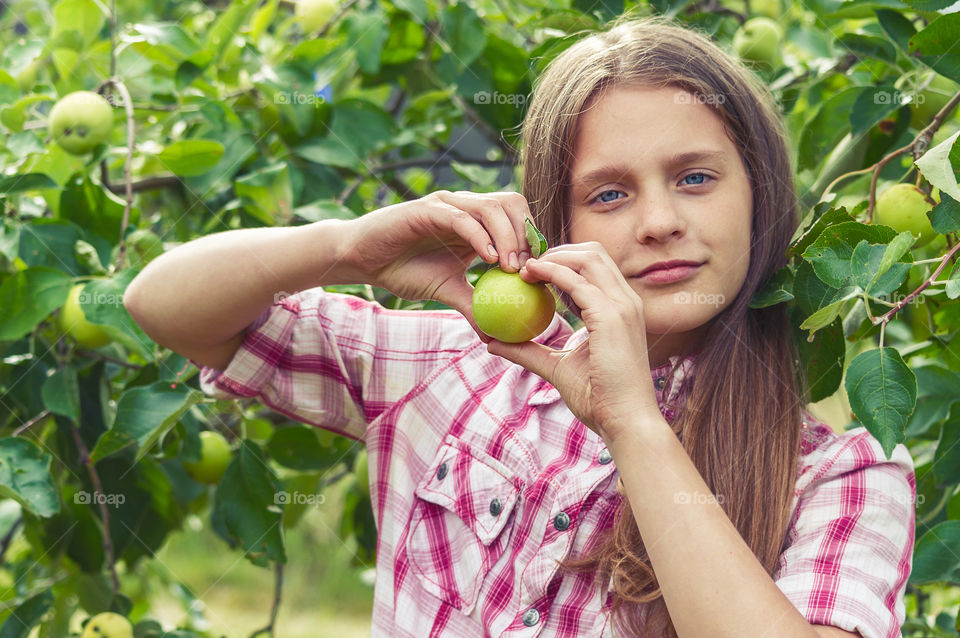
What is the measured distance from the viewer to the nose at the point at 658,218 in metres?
0.87

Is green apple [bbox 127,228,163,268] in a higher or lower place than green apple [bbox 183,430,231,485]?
higher

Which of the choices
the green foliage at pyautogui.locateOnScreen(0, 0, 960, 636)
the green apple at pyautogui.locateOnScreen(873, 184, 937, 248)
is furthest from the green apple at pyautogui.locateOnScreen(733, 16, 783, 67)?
the green apple at pyautogui.locateOnScreen(873, 184, 937, 248)

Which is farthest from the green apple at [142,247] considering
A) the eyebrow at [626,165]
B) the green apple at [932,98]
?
the green apple at [932,98]

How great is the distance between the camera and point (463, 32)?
142 cm

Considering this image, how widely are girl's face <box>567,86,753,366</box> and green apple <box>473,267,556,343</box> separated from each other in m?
0.11

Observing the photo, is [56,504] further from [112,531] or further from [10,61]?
[10,61]

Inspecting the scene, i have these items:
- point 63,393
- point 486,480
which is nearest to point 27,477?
point 63,393

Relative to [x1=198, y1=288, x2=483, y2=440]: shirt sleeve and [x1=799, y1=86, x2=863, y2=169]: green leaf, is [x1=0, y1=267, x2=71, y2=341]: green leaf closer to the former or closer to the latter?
[x1=198, y1=288, x2=483, y2=440]: shirt sleeve

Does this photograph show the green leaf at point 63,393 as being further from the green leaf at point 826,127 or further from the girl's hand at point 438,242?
the green leaf at point 826,127

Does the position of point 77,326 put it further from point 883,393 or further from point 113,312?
point 883,393

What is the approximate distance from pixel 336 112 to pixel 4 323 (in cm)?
59

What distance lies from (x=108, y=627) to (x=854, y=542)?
1.01 meters

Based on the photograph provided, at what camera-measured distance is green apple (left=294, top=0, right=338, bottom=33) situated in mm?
1562

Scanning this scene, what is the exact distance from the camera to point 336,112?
4.71 ft
